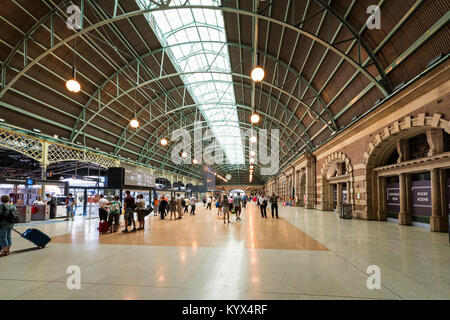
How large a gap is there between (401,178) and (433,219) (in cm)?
284

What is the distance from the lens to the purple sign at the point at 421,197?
35.6 feet

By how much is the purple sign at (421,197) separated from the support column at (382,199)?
1956mm

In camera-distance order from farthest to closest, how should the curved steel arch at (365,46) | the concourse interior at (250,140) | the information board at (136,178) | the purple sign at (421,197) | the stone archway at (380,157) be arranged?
the information board at (136,178), the curved steel arch at (365,46), the stone archway at (380,157), the purple sign at (421,197), the concourse interior at (250,140)

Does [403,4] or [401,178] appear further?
[401,178]

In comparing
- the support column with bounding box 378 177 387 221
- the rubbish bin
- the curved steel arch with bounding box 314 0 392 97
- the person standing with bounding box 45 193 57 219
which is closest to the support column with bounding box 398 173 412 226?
the support column with bounding box 378 177 387 221

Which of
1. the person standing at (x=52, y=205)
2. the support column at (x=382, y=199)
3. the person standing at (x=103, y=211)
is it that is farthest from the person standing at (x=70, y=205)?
the support column at (x=382, y=199)

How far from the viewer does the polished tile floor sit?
3957 mm

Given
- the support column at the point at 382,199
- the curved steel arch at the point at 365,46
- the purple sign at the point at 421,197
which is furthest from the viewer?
the support column at the point at 382,199

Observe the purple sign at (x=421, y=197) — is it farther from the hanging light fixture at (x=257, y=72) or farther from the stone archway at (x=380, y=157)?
the hanging light fixture at (x=257, y=72)

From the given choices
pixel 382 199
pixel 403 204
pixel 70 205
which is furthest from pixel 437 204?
pixel 70 205

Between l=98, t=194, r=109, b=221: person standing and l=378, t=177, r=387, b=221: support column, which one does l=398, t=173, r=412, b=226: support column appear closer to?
l=378, t=177, r=387, b=221: support column
